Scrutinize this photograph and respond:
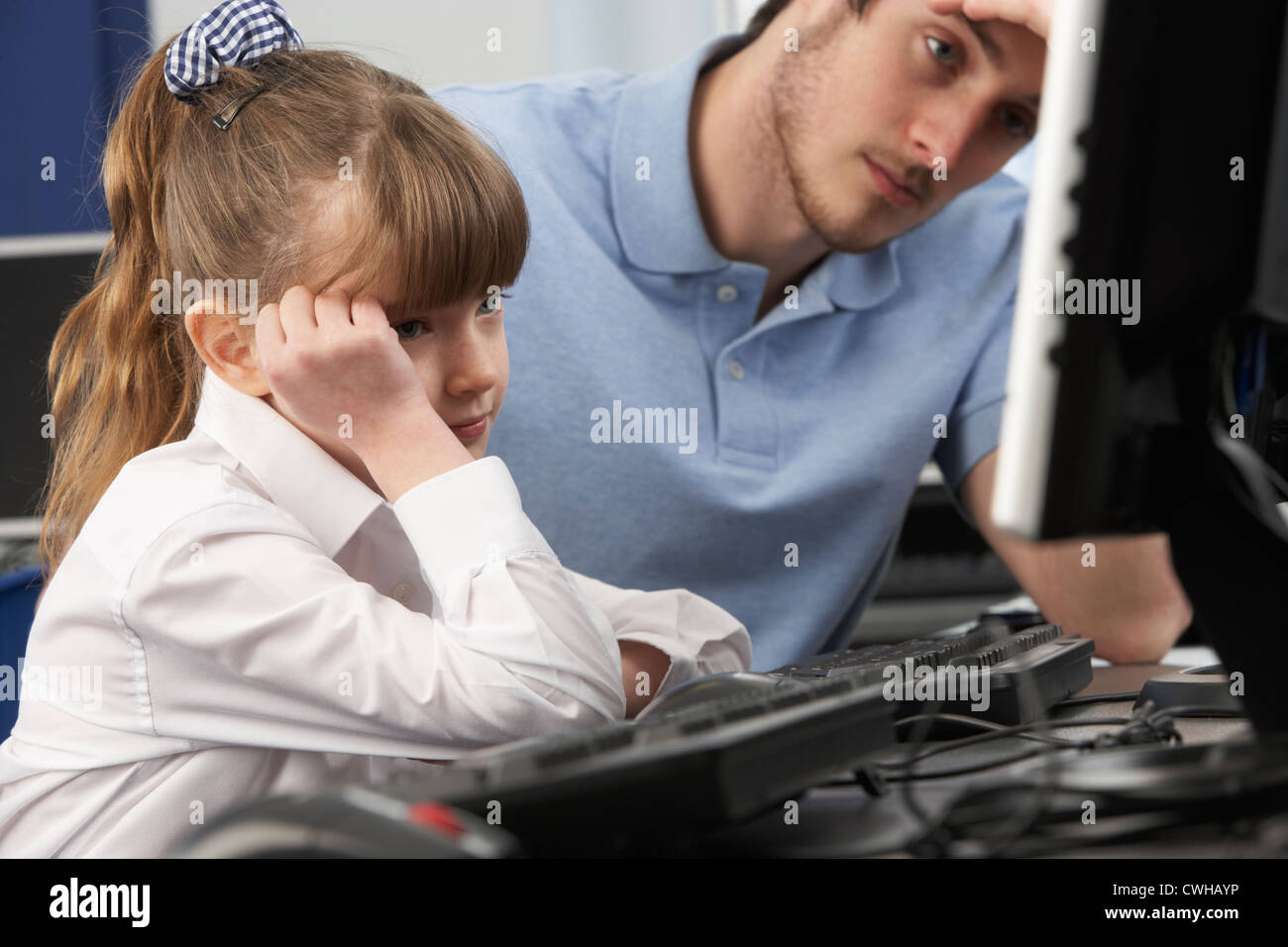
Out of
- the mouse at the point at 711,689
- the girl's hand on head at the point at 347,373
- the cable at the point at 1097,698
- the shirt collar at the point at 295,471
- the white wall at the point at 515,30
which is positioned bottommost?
the cable at the point at 1097,698

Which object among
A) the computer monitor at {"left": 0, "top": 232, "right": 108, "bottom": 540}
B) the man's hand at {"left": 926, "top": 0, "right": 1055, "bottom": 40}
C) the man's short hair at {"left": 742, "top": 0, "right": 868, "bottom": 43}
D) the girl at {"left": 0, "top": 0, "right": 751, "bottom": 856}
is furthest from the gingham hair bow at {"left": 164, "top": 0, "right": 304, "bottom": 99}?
the computer monitor at {"left": 0, "top": 232, "right": 108, "bottom": 540}

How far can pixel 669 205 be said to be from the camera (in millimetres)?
1370

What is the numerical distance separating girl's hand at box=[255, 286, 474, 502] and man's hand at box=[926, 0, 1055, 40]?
0.72m

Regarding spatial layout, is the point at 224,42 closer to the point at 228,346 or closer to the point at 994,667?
the point at 228,346

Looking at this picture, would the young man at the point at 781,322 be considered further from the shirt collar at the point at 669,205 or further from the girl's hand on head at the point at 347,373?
the girl's hand on head at the point at 347,373

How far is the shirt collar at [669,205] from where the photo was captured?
4.47 ft

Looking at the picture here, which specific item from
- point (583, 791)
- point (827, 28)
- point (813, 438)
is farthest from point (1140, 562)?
point (583, 791)

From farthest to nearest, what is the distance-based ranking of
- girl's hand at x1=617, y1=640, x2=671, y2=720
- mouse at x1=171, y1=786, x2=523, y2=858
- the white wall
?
the white wall < girl's hand at x1=617, y1=640, x2=671, y2=720 < mouse at x1=171, y1=786, x2=523, y2=858

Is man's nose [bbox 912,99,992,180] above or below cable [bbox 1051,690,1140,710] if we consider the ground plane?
above

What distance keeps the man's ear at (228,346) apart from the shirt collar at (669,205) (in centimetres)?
59

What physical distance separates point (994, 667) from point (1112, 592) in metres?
0.64

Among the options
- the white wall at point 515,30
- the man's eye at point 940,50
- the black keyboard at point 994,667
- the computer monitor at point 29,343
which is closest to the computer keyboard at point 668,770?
the black keyboard at point 994,667

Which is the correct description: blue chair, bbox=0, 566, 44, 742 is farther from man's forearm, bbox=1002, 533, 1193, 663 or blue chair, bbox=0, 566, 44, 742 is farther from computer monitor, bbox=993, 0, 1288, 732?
computer monitor, bbox=993, 0, 1288, 732

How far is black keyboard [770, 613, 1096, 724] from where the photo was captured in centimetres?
69
